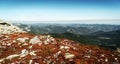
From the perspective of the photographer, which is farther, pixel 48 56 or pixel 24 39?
pixel 24 39

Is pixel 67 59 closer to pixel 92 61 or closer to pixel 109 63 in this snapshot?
pixel 92 61

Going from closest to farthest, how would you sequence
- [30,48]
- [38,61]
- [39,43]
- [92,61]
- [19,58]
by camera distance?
[92,61]
[38,61]
[19,58]
[30,48]
[39,43]

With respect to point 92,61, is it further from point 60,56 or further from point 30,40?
point 30,40

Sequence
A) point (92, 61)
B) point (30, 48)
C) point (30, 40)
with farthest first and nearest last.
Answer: point (30, 40), point (30, 48), point (92, 61)

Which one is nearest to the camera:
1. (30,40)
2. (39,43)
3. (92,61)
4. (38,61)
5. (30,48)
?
(92,61)

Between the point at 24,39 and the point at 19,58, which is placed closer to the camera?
the point at 19,58

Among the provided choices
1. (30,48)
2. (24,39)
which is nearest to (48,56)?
(30,48)

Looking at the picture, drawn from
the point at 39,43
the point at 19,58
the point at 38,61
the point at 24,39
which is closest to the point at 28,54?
the point at 19,58

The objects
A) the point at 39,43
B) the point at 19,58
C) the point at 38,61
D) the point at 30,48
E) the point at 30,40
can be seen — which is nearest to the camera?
the point at 38,61
